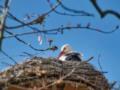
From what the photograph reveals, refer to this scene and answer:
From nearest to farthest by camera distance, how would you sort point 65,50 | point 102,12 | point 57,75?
point 102,12 → point 57,75 → point 65,50

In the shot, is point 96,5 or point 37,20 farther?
point 37,20

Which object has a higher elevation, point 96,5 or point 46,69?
point 46,69

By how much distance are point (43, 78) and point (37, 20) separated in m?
3.55

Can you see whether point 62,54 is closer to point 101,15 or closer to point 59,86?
point 59,86

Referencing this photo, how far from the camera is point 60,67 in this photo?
6211 millimetres

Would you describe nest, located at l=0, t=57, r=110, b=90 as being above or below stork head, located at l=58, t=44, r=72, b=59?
below

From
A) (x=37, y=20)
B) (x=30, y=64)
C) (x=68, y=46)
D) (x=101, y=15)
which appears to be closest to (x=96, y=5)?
(x=101, y=15)

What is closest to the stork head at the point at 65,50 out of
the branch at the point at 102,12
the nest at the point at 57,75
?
the nest at the point at 57,75

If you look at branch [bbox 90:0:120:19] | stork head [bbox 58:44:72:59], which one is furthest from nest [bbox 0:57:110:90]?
branch [bbox 90:0:120:19]

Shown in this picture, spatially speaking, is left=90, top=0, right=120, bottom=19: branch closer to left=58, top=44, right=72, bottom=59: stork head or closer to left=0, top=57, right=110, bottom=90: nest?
left=0, top=57, right=110, bottom=90: nest

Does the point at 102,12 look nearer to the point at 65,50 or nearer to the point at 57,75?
the point at 57,75

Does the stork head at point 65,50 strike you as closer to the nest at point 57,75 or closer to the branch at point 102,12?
the nest at point 57,75

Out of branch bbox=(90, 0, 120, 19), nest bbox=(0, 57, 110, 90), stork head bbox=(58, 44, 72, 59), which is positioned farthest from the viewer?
stork head bbox=(58, 44, 72, 59)

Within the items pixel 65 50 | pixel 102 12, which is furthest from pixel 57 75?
pixel 102 12
